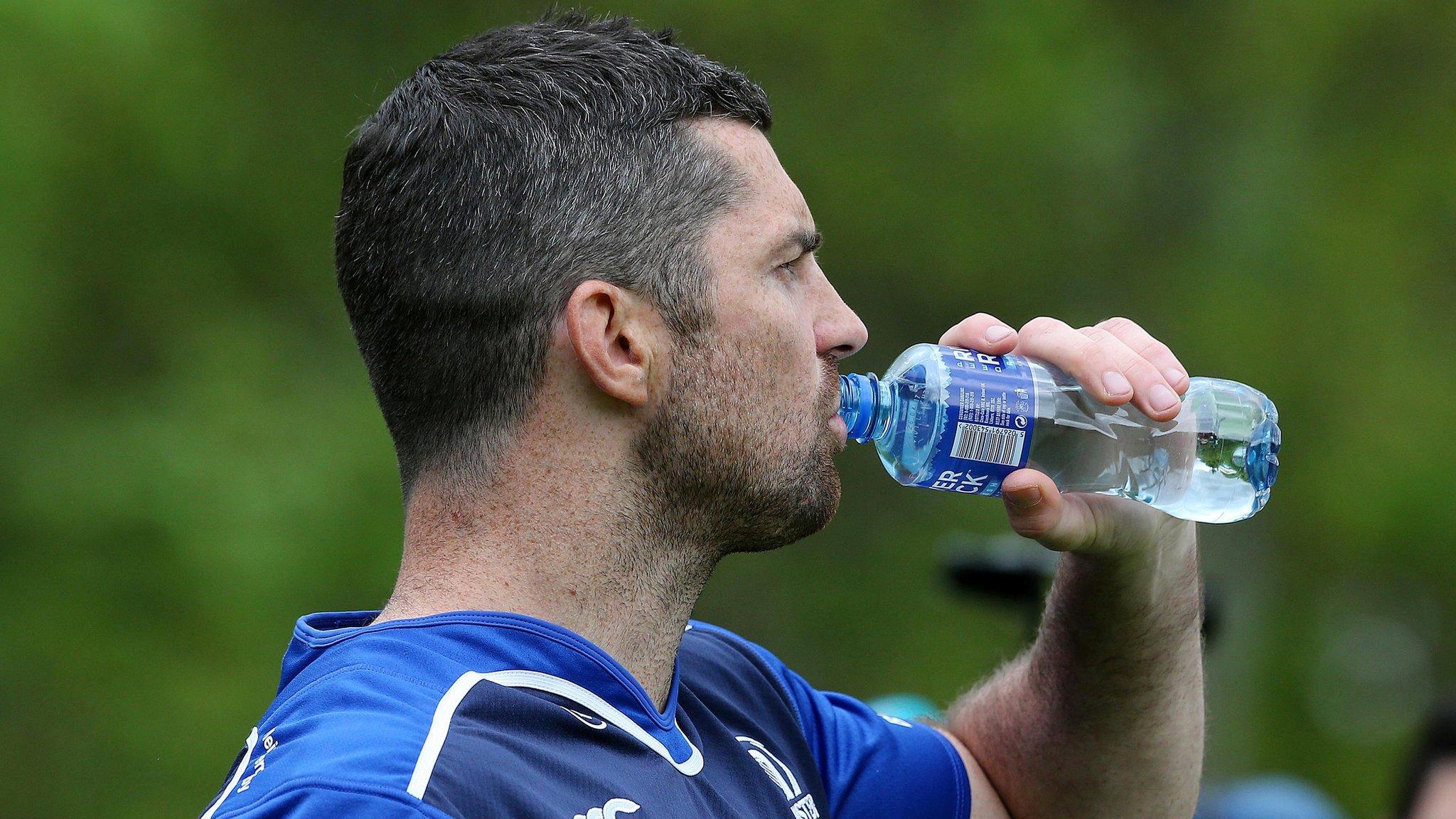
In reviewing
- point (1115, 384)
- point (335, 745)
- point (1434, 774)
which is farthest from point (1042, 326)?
point (1434, 774)

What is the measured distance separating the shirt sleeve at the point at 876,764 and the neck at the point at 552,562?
1.80ft

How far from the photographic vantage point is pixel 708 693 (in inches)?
99.5

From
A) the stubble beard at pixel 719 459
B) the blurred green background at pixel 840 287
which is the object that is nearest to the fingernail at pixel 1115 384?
the stubble beard at pixel 719 459

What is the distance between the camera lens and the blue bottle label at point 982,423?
2383 millimetres

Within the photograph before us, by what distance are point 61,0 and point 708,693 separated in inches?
297

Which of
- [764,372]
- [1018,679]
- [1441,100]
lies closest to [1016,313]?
[1441,100]

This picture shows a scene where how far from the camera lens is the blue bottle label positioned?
7.82ft

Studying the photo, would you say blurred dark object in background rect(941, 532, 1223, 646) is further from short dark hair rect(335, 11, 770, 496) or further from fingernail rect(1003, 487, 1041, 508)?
short dark hair rect(335, 11, 770, 496)

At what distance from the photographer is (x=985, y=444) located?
2391 millimetres

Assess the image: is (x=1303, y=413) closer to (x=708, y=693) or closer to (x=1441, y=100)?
(x=1441, y=100)

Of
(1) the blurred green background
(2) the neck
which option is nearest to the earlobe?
(2) the neck

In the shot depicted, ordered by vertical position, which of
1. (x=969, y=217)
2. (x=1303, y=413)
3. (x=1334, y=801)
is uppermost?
(x=969, y=217)

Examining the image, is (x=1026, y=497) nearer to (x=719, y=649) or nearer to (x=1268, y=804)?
(x=719, y=649)

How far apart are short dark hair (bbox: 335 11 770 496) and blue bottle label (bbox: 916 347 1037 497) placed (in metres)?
0.43
